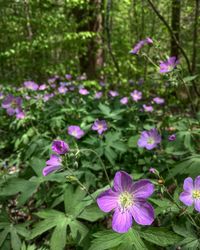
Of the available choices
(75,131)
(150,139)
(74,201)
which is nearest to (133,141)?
(150,139)

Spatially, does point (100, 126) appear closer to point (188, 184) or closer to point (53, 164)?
point (53, 164)

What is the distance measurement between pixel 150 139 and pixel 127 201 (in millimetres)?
1441

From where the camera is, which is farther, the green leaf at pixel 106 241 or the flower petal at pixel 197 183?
the flower petal at pixel 197 183

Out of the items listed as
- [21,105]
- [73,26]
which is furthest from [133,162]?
[73,26]

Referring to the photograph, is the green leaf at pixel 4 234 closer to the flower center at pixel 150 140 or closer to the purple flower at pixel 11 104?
the flower center at pixel 150 140

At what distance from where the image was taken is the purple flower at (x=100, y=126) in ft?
10.6

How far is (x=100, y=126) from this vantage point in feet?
10.9

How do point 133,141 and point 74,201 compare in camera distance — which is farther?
point 133,141

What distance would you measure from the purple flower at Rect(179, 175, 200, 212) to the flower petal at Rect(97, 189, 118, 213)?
35cm

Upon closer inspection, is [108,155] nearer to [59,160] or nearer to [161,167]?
[161,167]

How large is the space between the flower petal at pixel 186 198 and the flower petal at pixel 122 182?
→ 294 millimetres

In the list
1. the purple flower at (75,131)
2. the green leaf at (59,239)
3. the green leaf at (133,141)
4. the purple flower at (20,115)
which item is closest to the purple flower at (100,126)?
the purple flower at (75,131)

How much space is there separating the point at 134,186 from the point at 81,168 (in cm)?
129

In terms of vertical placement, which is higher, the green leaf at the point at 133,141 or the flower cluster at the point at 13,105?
the flower cluster at the point at 13,105
